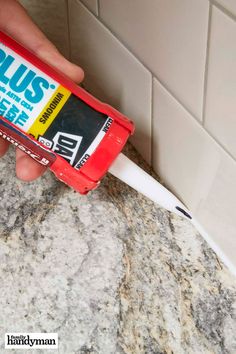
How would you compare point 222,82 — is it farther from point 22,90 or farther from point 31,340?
point 31,340

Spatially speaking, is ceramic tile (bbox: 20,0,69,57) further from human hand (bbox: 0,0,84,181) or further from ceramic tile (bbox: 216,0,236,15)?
ceramic tile (bbox: 216,0,236,15)

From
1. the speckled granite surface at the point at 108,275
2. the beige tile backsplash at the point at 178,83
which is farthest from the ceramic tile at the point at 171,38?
the speckled granite surface at the point at 108,275

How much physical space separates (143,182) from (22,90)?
144 millimetres

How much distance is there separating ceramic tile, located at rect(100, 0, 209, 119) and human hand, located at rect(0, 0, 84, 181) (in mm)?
66

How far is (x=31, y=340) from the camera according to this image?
0.55 metres

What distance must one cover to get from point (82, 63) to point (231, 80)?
1.04ft

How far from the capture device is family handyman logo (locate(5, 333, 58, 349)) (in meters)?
0.55

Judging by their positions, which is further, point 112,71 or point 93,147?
point 112,71

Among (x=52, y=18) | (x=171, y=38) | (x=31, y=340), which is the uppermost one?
(x=171, y=38)

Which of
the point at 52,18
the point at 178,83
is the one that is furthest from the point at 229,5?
the point at 52,18

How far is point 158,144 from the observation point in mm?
646

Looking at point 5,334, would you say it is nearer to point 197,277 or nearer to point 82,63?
point 197,277

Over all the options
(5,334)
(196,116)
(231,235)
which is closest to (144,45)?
(196,116)

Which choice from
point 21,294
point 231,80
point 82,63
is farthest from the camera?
point 82,63
